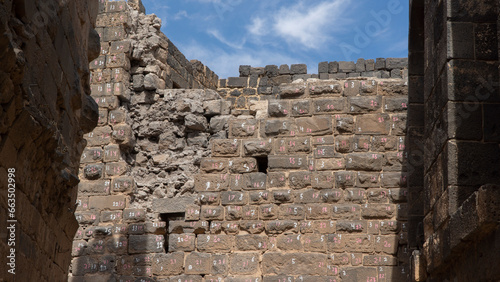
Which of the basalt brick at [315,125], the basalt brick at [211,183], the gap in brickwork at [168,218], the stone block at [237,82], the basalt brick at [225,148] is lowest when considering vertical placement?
the gap in brickwork at [168,218]

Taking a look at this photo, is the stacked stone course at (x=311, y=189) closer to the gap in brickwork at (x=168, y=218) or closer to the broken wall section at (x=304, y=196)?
the broken wall section at (x=304, y=196)

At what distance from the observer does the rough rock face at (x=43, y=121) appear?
129 inches

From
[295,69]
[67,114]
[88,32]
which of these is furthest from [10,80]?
[295,69]

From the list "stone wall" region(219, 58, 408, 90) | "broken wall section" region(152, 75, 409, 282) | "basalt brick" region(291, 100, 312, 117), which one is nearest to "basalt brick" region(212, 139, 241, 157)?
"broken wall section" region(152, 75, 409, 282)

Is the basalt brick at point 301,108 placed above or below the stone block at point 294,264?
above

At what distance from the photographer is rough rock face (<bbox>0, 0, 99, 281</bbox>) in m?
3.28

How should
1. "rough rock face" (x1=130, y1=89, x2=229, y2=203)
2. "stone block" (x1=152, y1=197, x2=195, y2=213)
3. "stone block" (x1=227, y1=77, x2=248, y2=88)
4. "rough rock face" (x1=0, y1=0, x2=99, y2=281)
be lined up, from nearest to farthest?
"rough rock face" (x1=0, y1=0, x2=99, y2=281), "stone block" (x1=152, y1=197, x2=195, y2=213), "rough rock face" (x1=130, y1=89, x2=229, y2=203), "stone block" (x1=227, y1=77, x2=248, y2=88)

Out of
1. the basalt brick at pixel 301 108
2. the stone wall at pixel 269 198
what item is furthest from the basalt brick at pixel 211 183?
the basalt brick at pixel 301 108

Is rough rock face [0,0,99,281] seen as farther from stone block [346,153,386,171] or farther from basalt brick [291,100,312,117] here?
stone block [346,153,386,171]

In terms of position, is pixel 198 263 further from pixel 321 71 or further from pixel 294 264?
pixel 321 71

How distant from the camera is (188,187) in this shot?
910cm

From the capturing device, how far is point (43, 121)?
3744mm

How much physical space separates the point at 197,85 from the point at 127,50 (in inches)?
99.5

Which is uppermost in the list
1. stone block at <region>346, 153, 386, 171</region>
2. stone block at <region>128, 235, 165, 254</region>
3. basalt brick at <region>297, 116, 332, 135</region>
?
basalt brick at <region>297, 116, 332, 135</region>
